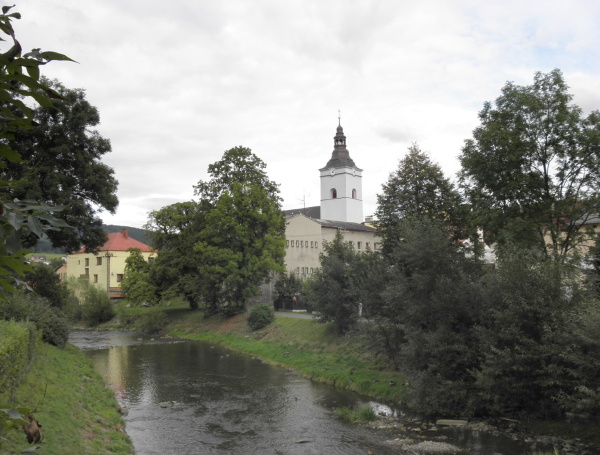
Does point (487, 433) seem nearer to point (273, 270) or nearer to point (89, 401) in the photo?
point (89, 401)

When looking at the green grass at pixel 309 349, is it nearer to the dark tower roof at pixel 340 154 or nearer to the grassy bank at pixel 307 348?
the grassy bank at pixel 307 348

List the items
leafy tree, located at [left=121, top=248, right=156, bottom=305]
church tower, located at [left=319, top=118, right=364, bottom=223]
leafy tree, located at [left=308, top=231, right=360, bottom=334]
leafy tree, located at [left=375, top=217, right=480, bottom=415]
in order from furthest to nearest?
church tower, located at [left=319, top=118, right=364, bottom=223] < leafy tree, located at [left=121, top=248, right=156, bottom=305] < leafy tree, located at [left=308, top=231, right=360, bottom=334] < leafy tree, located at [left=375, top=217, right=480, bottom=415]

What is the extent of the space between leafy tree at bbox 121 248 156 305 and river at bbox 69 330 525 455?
20.1 m

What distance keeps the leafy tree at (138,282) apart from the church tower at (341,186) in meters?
54.6

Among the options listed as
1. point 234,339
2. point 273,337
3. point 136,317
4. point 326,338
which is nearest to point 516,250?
point 326,338

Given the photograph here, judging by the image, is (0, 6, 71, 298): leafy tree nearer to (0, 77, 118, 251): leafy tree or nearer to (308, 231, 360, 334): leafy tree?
(0, 77, 118, 251): leafy tree

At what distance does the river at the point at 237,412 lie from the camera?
15711mm

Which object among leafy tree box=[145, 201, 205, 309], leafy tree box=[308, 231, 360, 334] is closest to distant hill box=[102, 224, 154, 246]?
leafy tree box=[145, 201, 205, 309]

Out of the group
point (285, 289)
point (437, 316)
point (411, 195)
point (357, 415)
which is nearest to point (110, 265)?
point (285, 289)

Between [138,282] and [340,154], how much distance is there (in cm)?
6214

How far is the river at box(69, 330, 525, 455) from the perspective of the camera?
51.5ft

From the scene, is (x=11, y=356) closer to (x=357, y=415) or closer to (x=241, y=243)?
(x=357, y=415)

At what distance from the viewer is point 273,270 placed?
155 ft

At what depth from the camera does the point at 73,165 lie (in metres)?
31.0
